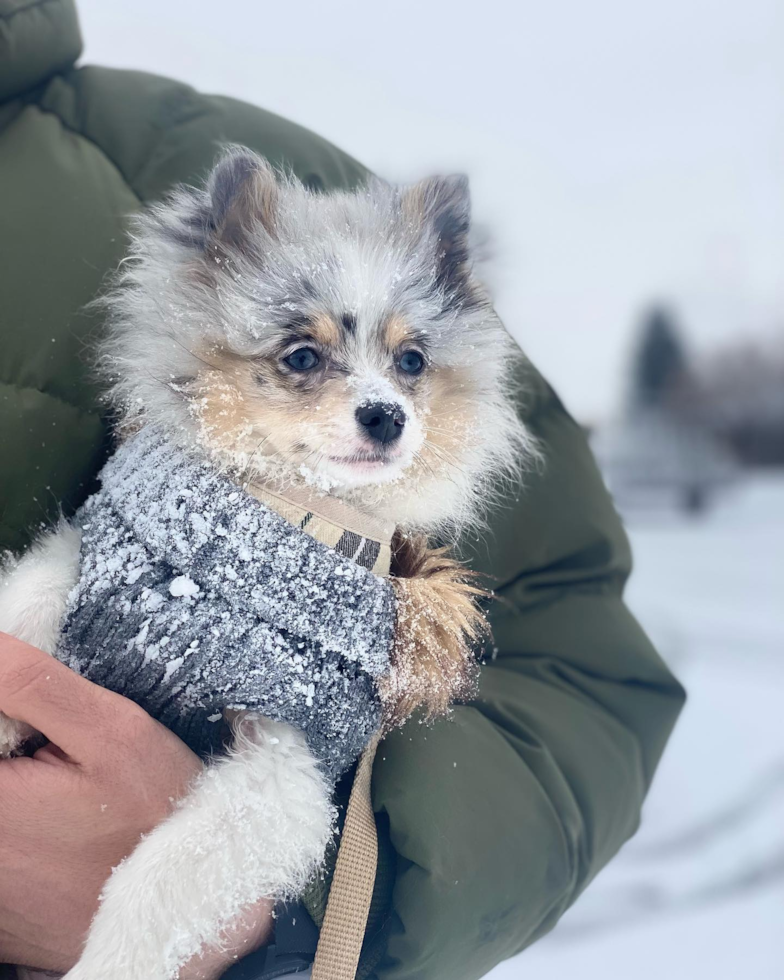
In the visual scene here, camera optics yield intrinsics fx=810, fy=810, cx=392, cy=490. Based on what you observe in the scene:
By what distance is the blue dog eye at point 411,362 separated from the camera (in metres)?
1.52

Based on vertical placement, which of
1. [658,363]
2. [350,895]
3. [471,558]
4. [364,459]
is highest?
[364,459]

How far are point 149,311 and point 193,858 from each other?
951 millimetres

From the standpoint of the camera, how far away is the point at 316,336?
1.44 meters

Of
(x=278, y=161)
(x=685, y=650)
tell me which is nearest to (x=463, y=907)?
(x=278, y=161)

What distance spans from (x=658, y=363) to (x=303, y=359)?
570 cm

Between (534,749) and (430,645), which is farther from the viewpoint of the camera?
(534,749)

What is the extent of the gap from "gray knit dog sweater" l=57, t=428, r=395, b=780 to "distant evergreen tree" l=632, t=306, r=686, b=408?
18.1 feet

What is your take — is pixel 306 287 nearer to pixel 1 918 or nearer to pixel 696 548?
pixel 1 918

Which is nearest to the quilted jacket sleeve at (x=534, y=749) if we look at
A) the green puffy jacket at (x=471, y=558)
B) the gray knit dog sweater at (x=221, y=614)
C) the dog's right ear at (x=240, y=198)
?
the green puffy jacket at (x=471, y=558)

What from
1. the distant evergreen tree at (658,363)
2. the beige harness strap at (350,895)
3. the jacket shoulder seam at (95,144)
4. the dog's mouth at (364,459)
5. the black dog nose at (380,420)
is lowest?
the distant evergreen tree at (658,363)

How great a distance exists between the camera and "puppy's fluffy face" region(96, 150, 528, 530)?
1401 mm

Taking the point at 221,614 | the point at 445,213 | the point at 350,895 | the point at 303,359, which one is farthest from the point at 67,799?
the point at 445,213

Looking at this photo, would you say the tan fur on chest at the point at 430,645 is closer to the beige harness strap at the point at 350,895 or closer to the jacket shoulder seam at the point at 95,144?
the beige harness strap at the point at 350,895

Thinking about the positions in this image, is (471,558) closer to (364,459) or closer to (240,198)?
(364,459)
